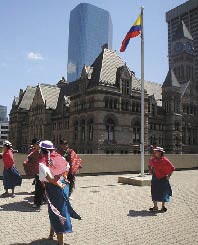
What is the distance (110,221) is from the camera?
7496mm

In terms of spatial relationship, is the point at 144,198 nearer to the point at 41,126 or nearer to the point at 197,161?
the point at 197,161

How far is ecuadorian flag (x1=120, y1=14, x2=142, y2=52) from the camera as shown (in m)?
16.6

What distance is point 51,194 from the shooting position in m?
5.73

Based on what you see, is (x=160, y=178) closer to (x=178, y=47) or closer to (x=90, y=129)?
(x=90, y=129)

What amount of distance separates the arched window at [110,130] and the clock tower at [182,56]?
170 feet

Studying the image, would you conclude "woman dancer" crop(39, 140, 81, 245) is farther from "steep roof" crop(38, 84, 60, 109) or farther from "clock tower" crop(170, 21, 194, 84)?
"clock tower" crop(170, 21, 194, 84)

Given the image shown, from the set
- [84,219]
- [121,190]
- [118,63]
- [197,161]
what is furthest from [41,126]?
[84,219]

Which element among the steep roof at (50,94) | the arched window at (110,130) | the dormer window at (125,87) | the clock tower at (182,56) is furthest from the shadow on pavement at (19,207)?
the clock tower at (182,56)

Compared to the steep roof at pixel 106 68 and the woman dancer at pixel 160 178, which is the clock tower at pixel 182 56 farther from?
the woman dancer at pixel 160 178

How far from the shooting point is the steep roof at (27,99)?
69.1 meters

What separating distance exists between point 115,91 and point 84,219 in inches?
1249

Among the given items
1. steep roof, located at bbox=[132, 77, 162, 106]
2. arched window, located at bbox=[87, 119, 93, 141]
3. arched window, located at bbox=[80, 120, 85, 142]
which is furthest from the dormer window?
steep roof, located at bbox=[132, 77, 162, 106]

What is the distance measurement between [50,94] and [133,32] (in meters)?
42.2

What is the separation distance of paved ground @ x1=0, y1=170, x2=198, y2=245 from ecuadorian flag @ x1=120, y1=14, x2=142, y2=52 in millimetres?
9108
